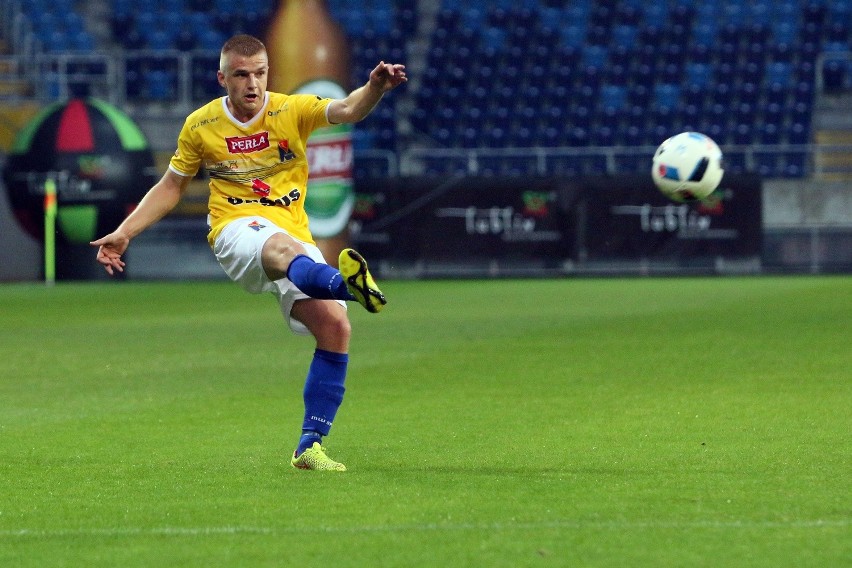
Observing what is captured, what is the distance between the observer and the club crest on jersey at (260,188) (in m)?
6.83

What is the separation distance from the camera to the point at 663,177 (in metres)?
8.40

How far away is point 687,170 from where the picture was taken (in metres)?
8.32

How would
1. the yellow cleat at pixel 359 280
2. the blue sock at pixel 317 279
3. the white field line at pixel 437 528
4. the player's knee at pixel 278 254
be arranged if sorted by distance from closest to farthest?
1. the white field line at pixel 437 528
2. the yellow cleat at pixel 359 280
3. the blue sock at pixel 317 279
4. the player's knee at pixel 278 254

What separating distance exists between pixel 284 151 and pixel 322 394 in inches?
43.7

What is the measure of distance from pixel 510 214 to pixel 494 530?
21547 millimetres

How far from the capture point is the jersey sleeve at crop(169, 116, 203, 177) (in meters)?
6.92

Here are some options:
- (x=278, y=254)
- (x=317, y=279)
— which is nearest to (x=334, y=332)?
(x=278, y=254)

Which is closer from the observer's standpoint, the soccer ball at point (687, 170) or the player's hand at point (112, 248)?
the player's hand at point (112, 248)

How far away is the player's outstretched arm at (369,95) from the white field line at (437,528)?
1993 millimetres

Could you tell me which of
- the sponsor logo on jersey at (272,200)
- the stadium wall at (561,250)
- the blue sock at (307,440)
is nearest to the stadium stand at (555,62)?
the stadium wall at (561,250)

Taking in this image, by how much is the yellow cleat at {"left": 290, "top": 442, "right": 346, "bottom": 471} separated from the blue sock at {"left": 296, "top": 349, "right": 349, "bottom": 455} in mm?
56

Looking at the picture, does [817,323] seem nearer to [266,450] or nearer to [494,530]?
[266,450]

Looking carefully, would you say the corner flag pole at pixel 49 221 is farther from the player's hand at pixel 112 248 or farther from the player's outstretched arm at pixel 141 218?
the player's hand at pixel 112 248

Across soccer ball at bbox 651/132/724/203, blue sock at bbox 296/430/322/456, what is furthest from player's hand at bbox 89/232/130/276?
soccer ball at bbox 651/132/724/203
